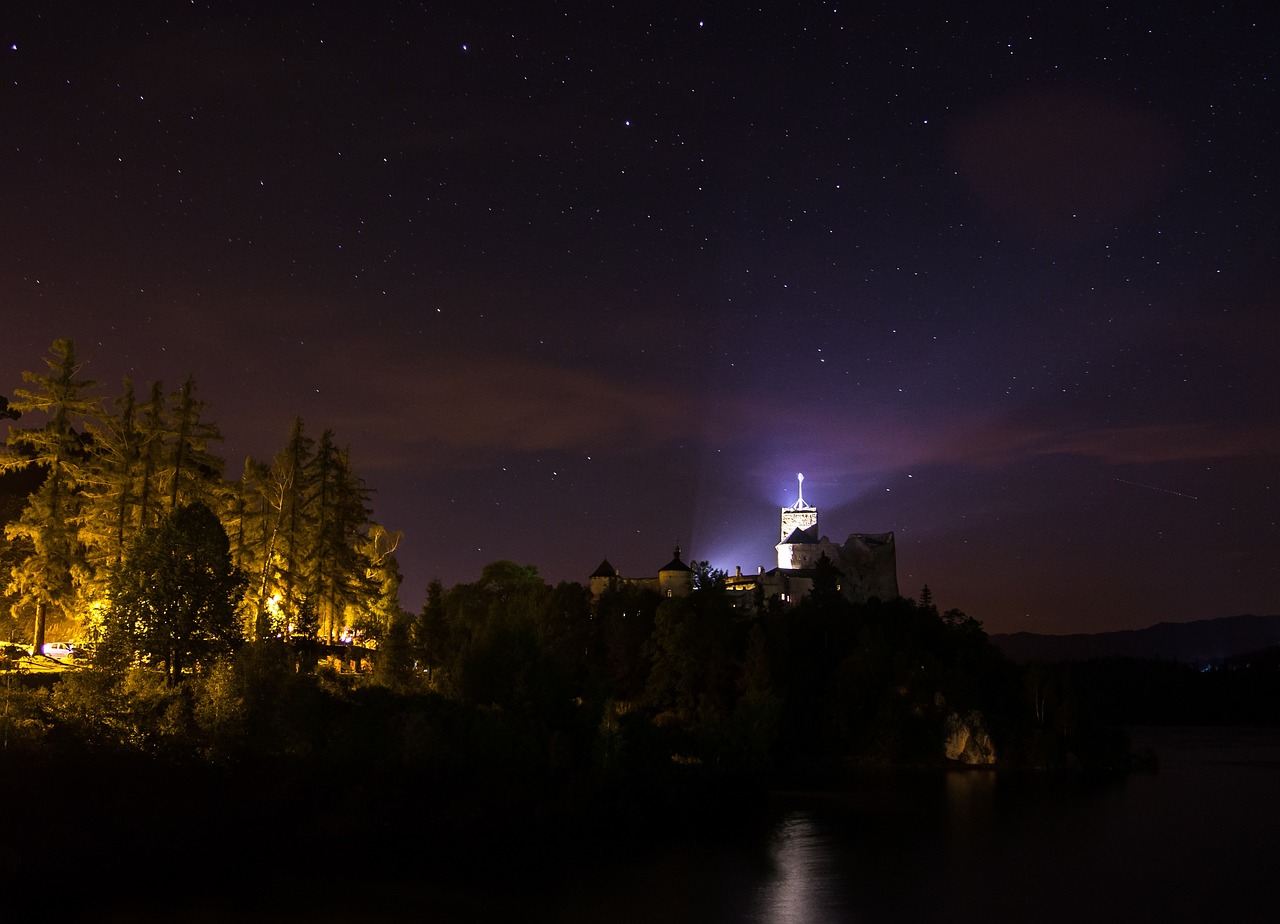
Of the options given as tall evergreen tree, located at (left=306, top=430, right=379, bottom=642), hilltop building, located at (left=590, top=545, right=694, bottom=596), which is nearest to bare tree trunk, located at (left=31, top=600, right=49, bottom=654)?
tall evergreen tree, located at (left=306, top=430, right=379, bottom=642)

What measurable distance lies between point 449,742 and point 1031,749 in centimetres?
6048

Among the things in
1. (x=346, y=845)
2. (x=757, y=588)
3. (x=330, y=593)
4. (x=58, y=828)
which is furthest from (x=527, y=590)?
(x=58, y=828)

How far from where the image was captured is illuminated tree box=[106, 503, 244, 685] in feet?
145

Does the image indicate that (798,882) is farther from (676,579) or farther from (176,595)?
(676,579)

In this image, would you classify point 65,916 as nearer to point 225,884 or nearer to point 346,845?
point 225,884

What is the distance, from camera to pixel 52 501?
49.2m

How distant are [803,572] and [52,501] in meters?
82.5

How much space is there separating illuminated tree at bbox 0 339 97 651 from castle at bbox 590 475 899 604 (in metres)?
68.2

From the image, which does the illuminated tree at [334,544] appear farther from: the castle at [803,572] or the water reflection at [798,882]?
the castle at [803,572]

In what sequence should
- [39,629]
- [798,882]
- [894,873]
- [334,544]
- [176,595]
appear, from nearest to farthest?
[176,595], [798,882], [894,873], [39,629], [334,544]

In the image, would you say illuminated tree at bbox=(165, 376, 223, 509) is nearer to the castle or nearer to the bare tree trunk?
the bare tree trunk

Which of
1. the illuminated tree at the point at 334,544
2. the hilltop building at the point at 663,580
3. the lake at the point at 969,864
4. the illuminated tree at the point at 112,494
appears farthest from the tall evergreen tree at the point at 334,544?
the hilltop building at the point at 663,580

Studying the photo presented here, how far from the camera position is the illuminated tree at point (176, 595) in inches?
1741

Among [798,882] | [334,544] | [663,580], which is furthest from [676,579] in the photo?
[798,882]
